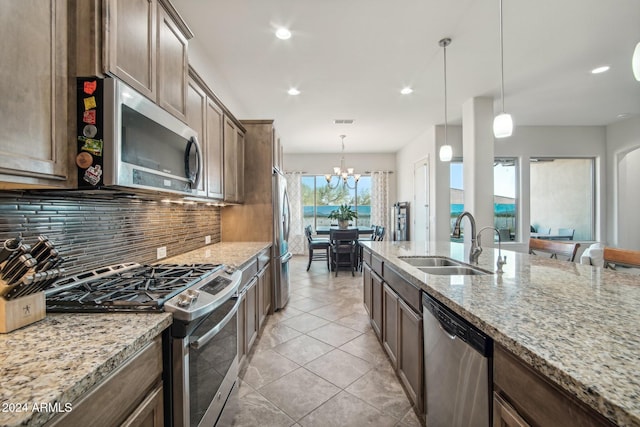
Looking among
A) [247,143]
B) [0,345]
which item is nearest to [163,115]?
[0,345]

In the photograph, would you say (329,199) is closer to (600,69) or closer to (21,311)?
(600,69)

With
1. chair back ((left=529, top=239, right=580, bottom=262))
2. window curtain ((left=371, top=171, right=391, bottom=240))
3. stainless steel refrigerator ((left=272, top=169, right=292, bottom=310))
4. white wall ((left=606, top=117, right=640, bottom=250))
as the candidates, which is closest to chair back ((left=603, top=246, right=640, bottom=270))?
chair back ((left=529, top=239, right=580, bottom=262))

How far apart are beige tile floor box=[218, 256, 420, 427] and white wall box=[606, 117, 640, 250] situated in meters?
5.27

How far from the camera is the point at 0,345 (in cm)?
75

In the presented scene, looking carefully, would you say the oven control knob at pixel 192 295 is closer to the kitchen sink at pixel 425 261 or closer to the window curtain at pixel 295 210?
the kitchen sink at pixel 425 261

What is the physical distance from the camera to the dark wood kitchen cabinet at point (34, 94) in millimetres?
791

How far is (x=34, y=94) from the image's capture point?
871 mm

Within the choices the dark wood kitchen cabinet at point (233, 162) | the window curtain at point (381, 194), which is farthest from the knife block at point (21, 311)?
the window curtain at point (381, 194)

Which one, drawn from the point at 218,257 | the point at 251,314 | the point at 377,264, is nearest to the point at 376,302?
the point at 377,264

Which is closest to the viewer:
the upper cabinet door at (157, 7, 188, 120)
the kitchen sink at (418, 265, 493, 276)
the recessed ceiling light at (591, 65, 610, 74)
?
the upper cabinet door at (157, 7, 188, 120)

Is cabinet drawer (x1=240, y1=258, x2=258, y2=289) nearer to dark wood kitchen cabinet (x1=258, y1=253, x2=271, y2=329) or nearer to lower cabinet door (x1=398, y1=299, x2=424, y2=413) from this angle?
dark wood kitchen cabinet (x1=258, y1=253, x2=271, y2=329)

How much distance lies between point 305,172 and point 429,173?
3.35 meters

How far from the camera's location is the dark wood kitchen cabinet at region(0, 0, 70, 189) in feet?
2.60

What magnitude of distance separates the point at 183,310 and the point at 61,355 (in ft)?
1.12
